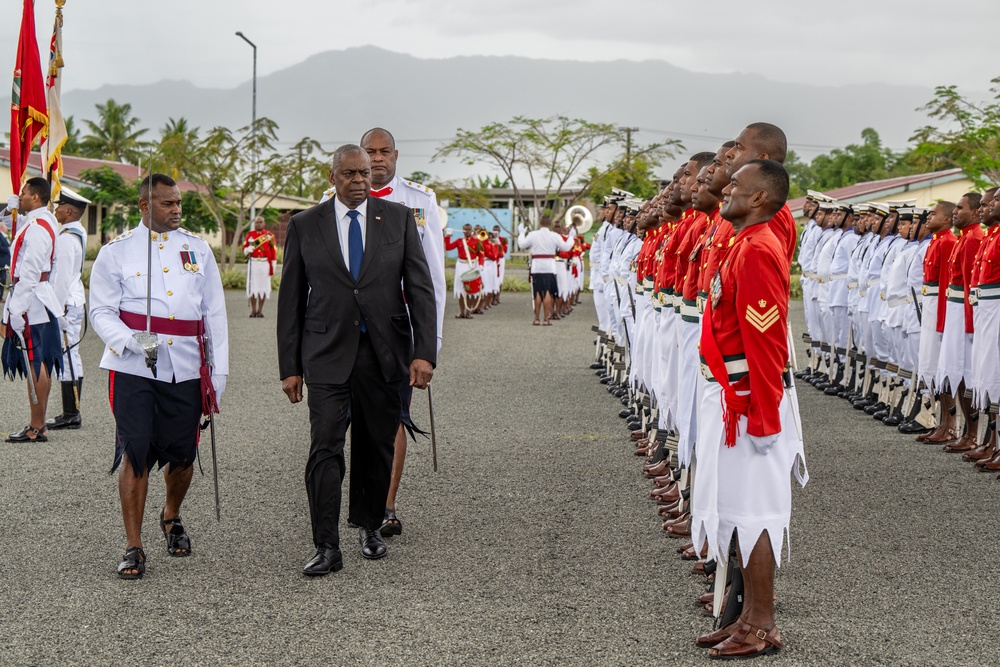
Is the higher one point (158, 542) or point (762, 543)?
point (762, 543)

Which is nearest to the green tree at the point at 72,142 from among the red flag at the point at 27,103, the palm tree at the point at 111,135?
the palm tree at the point at 111,135

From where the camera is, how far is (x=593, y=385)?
45.6 ft

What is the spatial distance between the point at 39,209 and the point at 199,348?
4.13m

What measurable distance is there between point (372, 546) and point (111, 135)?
76166 millimetres

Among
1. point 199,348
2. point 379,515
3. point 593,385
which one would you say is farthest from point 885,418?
point 199,348

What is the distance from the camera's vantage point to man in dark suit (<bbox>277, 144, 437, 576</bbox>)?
601 cm

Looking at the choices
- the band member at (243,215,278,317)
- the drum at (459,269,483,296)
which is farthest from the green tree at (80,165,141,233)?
the drum at (459,269,483,296)

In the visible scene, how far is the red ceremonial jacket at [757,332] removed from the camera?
4.61 metres

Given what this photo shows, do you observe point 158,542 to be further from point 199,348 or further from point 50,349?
point 50,349

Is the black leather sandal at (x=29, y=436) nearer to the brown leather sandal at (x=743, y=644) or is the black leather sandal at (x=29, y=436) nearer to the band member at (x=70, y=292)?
the band member at (x=70, y=292)

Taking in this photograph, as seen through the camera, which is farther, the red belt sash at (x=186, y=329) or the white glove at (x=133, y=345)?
the red belt sash at (x=186, y=329)

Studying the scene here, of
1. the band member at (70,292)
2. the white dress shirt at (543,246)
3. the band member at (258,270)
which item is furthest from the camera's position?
the band member at (258,270)

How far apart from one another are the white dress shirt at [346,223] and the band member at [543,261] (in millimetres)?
15976

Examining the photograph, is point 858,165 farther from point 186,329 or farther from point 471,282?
point 186,329
